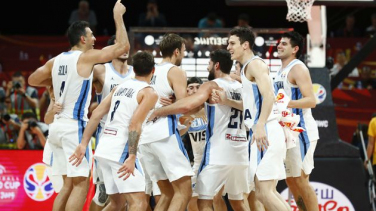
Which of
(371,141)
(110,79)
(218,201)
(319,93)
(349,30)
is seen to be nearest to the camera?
(218,201)

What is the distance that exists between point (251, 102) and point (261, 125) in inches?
19.1

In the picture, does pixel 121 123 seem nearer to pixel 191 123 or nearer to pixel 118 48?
pixel 118 48

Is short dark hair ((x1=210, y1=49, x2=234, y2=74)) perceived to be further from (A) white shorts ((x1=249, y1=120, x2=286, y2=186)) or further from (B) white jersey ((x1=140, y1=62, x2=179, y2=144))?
(A) white shorts ((x1=249, y1=120, x2=286, y2=186))

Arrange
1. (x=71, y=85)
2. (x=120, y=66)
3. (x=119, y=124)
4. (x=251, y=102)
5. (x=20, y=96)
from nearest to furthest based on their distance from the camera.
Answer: (x=119, y=124) < (x=251, y=102) < (x=71, y=85) < (x=120, y=66) < (x=20, y=96)

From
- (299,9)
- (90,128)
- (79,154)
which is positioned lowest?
(79,154)

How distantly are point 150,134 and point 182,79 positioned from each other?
0.74 m

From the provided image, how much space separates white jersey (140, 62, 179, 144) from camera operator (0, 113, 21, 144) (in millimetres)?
5167

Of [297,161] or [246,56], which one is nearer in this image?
[246,56]

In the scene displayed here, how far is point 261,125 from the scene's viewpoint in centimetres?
756

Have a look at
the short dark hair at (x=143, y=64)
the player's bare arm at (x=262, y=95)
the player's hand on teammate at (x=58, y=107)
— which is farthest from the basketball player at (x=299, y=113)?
the player's hand on teammate at (x=58, y=107)

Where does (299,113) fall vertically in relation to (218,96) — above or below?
below

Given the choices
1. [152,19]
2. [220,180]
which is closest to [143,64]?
[220,180]

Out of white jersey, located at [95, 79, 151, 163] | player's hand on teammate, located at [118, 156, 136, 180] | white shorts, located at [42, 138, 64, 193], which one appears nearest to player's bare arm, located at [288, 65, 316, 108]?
white jersey, located at [95, 79, 151, 163]

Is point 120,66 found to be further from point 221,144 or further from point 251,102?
point 251,102
